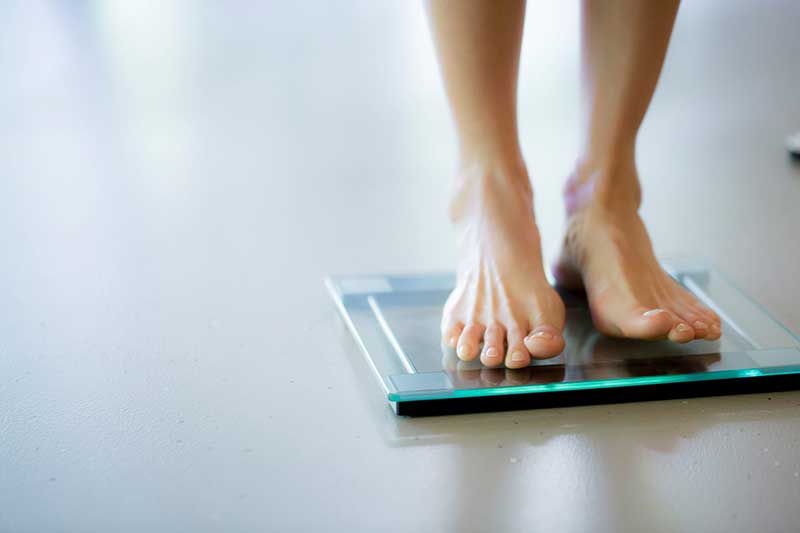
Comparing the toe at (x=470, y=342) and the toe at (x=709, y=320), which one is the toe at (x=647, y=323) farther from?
the toe at (x=470, y=342)

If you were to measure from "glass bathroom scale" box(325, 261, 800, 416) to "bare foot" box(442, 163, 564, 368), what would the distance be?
2 cm

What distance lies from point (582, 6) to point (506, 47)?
112 mm

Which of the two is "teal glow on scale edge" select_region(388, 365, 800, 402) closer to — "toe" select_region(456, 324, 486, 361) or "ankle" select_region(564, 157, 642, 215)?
"toe" select_region(456, 324, 486, 361)

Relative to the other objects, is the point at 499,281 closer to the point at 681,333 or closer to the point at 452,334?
the point at 452,334

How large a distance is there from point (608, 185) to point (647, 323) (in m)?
0.19

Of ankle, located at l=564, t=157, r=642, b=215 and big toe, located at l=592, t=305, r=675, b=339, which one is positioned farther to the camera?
ankle, located at l=564, t=157, r=642, b=215

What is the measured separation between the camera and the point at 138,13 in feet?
8.98

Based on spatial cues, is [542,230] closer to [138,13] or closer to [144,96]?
[144,96]

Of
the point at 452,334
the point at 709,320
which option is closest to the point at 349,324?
the point at 452,334

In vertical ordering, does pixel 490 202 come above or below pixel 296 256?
above

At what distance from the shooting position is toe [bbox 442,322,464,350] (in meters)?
1.13

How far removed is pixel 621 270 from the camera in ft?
3.86

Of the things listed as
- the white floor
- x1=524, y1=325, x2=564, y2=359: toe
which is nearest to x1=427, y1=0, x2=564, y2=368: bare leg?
x1=524, y1=325, x2=564, y2=359: toe

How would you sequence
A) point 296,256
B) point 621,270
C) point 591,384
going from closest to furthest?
point 591,384 → point 621,270 → point 296,256
